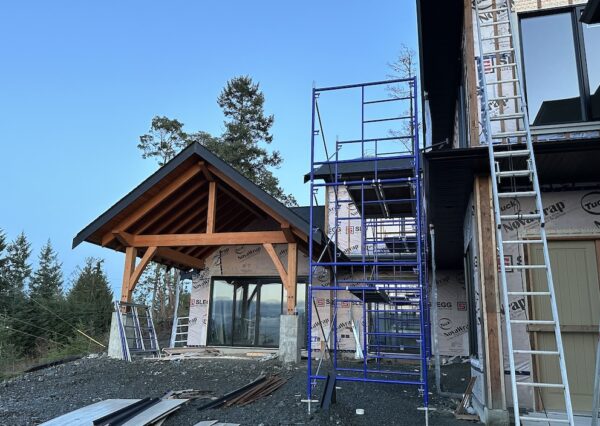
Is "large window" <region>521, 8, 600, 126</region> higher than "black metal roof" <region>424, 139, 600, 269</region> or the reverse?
higher

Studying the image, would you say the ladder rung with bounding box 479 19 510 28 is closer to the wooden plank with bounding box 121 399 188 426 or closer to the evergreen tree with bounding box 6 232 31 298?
the wooden plank with bounding box 121 399 188 426

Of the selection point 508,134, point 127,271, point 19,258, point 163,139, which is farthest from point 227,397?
point 19,258

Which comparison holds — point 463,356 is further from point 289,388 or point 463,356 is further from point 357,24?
point 357,24

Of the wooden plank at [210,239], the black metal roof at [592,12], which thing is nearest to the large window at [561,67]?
the black metal roof at [592,12]

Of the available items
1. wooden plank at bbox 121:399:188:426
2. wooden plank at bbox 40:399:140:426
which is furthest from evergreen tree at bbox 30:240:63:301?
wooden plank at bbox 121:399:188:426

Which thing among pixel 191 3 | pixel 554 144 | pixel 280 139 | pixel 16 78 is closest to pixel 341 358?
pixel 554 144

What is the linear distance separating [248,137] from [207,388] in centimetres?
2422

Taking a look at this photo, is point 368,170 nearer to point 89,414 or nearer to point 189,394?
point 189,394

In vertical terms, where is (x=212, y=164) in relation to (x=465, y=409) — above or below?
above

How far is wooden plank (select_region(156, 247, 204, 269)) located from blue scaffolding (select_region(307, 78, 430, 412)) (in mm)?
3653

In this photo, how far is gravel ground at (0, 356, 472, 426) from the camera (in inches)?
230

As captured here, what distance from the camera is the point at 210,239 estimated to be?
11305 millimetres

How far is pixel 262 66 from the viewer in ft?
106

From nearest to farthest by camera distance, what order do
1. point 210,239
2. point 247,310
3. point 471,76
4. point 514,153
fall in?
point 514,153, point 471,76, point 210,239, point 247,310
